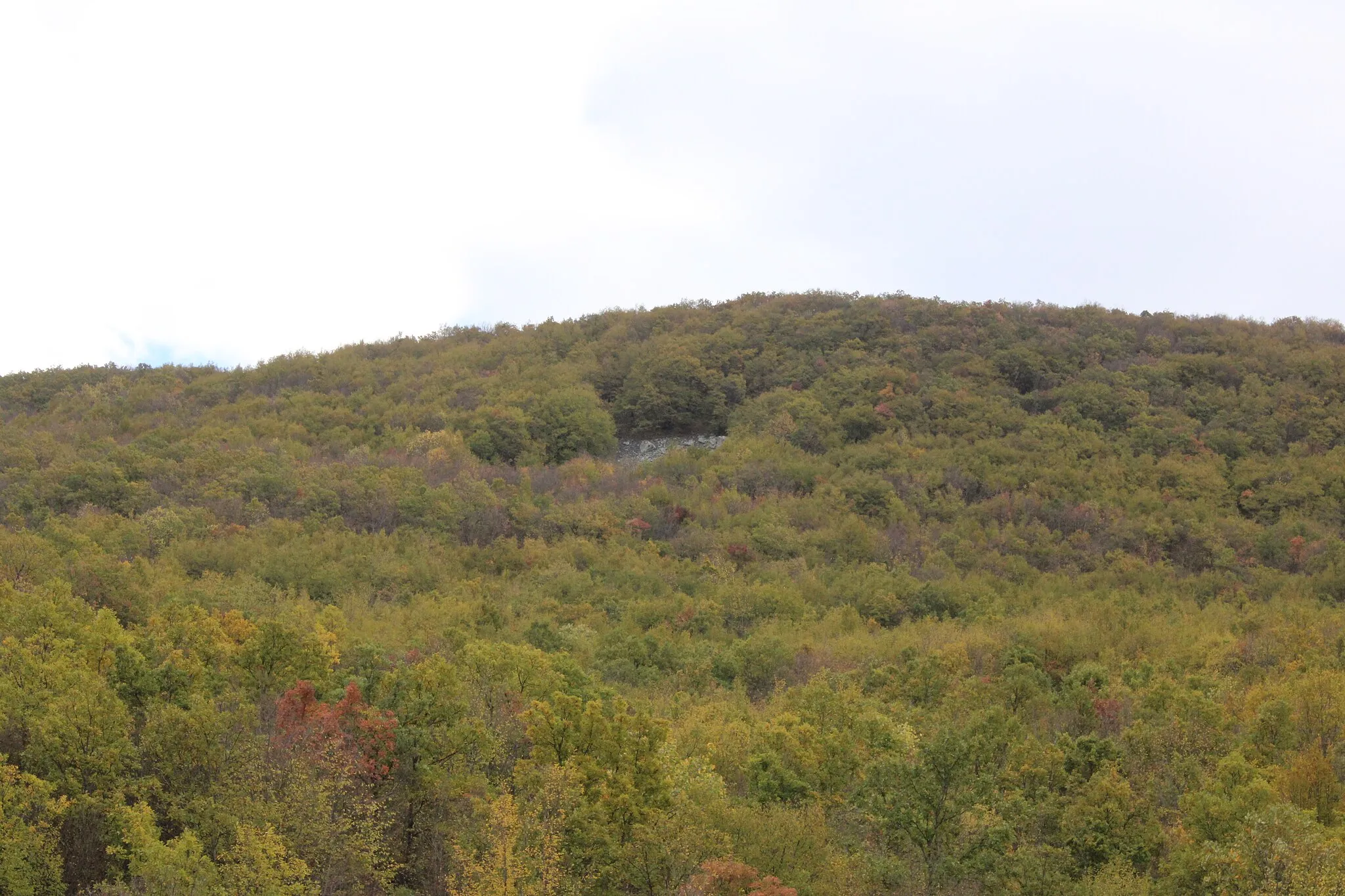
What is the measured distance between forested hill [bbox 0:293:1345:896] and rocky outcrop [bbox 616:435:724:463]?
1.01 m

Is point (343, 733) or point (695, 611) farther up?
point (695, 611)

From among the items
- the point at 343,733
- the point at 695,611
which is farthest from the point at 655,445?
the point at 343,733

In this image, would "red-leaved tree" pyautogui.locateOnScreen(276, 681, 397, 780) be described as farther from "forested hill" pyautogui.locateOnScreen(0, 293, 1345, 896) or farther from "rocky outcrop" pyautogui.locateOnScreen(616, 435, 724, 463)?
"rocky outcrop" pyautogui.locateOnScreen(616, 435, 724, 463)

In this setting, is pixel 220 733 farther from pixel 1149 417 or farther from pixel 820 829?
pixel 1149 417

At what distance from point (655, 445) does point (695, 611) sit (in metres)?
24.4

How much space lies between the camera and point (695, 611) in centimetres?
3756

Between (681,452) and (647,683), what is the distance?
25133mm

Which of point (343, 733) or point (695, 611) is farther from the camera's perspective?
point (695, 611)

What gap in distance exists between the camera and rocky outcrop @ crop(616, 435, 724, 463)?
59.7 m

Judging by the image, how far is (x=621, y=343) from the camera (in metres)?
70.3

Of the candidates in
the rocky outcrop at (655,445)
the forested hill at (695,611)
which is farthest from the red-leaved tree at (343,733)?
the rocky outcrop at (655,445)

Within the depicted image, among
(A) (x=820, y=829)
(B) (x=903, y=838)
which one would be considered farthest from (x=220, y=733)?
(B) (x=903, y=838)

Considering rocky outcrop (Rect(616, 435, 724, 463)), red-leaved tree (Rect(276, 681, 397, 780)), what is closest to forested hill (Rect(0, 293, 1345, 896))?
red-leaved tree (Rect(276, 681, 397, 780))

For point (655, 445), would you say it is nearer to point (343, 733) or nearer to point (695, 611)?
point (695, 611)
